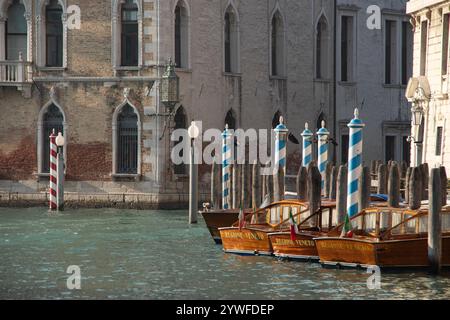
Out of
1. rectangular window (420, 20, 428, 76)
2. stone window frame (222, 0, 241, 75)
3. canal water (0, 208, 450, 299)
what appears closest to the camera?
canal water (0, 208, 450, 299)

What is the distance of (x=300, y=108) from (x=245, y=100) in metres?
2.26

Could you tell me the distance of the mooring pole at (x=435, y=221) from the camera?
19875 millimetres

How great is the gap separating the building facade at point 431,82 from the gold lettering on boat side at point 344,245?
816 centimetres

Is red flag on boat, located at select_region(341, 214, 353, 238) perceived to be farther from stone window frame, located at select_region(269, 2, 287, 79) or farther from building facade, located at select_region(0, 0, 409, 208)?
stone window frame, located at select_region(269, 2, 287, 79)

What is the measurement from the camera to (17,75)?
34.3 meters

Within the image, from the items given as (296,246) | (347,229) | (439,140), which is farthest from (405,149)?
(347,229)

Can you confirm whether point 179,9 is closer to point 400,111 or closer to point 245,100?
point 245,100

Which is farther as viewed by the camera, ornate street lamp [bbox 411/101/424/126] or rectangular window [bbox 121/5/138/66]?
rectangular window [bbox 121/5/138/66]

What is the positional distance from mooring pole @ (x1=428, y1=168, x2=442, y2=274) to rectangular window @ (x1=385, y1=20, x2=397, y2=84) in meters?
21.1

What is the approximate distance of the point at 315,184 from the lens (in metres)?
22.7

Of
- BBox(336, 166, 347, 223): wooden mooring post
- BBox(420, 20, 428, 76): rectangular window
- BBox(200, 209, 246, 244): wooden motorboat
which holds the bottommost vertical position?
BBox(200, 209, 246, 244): wooden motorboat

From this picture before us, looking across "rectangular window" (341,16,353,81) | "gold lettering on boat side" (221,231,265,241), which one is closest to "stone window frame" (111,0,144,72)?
"rectangular window" (341,16,353,81)

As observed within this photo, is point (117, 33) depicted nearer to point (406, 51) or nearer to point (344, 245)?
point (406, 51)

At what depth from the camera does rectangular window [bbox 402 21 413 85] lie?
4084 cm
